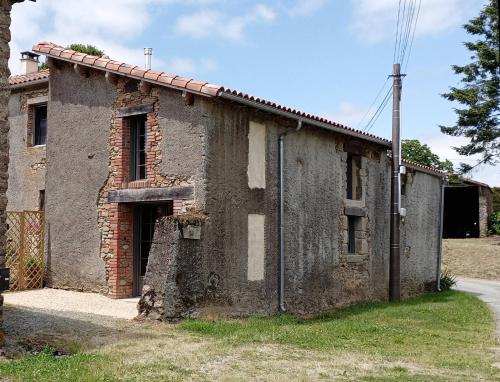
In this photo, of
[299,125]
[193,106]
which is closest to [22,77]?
[193,106]

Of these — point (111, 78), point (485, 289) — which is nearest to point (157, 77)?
point (111, 78)

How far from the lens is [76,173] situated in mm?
13555

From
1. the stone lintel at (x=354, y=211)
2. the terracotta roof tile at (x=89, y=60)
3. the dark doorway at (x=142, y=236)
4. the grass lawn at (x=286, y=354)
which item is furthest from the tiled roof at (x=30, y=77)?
the stone lintel at (x=354, y=211)

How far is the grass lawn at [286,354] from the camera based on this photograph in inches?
274

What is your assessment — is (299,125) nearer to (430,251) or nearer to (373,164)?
(373,164)

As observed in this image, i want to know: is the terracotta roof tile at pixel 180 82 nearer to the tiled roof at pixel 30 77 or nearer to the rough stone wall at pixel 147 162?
the rough stone wall at pixel 147 162

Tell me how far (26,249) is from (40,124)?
3465 millimetres

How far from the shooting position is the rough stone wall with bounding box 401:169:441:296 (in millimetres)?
18547

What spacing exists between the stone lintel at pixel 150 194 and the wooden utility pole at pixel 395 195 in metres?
7.40

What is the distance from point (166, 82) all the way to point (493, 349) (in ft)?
23.7

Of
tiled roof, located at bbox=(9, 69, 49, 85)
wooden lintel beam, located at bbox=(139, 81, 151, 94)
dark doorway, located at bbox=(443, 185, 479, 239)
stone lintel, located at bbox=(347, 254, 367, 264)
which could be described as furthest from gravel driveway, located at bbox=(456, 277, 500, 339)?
tiled roof, located at bbox=(9, 69, 49, 85)

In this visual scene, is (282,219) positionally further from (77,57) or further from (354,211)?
(77,57)

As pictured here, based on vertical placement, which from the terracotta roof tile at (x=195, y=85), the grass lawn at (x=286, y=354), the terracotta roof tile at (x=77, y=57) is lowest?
the grass lawn at (x=286, y=354)

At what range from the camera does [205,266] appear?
36.2 feet
